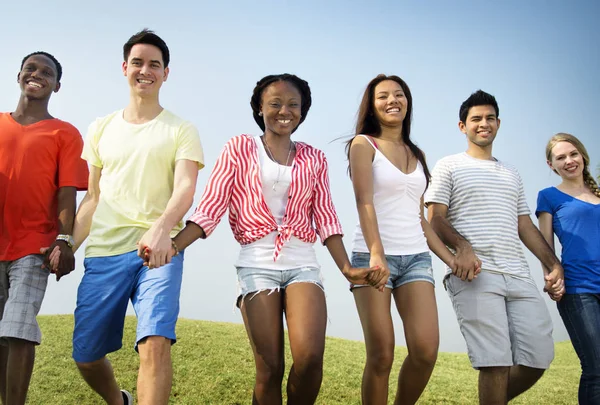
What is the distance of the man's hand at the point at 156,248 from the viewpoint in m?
3.98

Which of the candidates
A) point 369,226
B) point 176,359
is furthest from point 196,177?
point 176,359

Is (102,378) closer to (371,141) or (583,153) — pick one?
(371,141)

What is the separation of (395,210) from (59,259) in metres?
2.79

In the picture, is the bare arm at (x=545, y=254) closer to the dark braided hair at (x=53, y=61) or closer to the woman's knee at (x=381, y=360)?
the woman's knee at (x=381, y=360)

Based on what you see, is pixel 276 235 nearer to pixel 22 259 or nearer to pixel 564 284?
pixel 22 259

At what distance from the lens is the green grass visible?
8845 mm

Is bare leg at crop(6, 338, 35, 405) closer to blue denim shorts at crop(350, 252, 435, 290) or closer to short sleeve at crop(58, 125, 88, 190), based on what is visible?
short sleeve at crop(58, 125, 88, 190)

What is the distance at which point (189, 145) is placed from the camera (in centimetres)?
464

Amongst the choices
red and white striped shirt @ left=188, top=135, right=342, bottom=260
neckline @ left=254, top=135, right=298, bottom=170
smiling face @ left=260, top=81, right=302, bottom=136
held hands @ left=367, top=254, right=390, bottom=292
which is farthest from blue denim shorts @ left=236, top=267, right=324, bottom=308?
smiling face @ left=260, top=81, right=302, bottom=136

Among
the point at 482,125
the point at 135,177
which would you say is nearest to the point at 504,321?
the point at 482,125

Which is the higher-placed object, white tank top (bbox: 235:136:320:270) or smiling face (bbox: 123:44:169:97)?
smiling face (bbox: 123:44:169:97)

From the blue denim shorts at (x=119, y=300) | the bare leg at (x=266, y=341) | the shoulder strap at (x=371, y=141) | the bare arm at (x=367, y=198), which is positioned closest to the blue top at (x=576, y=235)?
the shoulder strap at (x=371, y=141)

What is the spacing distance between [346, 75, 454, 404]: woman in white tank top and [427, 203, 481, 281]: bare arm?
9 centimetres

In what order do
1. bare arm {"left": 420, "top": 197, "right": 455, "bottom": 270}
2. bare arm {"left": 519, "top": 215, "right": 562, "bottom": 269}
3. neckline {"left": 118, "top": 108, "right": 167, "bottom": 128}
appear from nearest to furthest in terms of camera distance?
neckline {"left": 118, "top": 108, "right": 167, "bottom": 128}, bare arm {"left": 420, "top": 197, "right": 455, "bottom": 270}, bare arm {"left": 519, "top": 215, "right": 562, "bottom": 269}
